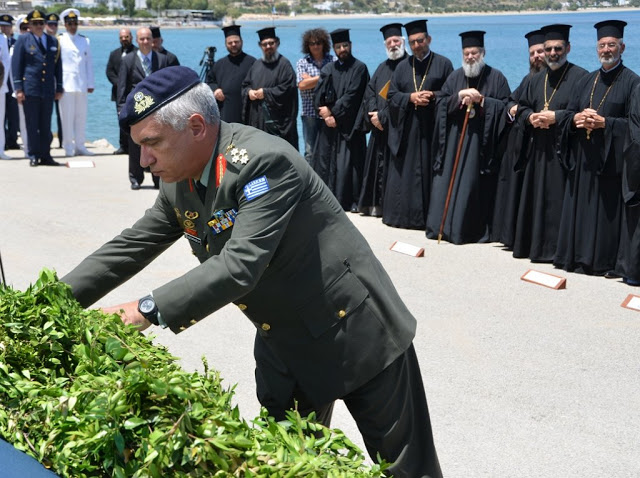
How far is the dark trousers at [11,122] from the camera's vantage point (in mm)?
15742

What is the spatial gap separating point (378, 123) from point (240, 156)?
7272mm

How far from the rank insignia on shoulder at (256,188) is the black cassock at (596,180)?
571 centimetres

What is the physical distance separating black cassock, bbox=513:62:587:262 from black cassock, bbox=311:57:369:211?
2304 millimetres

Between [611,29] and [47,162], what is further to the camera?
[47,162]

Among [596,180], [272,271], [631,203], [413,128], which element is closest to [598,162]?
[596,180]

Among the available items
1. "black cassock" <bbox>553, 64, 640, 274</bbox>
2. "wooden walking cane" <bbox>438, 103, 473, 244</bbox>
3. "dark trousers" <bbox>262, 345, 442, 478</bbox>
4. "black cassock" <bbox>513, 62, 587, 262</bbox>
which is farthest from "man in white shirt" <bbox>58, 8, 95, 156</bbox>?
"dark trousers" <bbox>262, 345, 442, 478</bbox>

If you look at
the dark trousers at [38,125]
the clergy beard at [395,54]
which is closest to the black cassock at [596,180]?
the clergy beard at [395,54]

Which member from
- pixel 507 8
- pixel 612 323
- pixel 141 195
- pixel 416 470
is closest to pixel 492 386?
pixel 612 323

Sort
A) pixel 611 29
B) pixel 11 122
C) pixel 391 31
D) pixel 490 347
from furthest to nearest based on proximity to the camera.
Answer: pixel 11 122 → pixel 391 31 → pixel 611 29 → pixel 490 347

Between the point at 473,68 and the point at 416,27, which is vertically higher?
the point at 416,27

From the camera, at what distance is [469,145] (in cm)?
915

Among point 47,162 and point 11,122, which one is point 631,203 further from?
point 11,122

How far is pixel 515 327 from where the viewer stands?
6.56 metres

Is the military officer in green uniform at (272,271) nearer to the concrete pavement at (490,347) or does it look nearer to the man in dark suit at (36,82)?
the concrete pavement at (490,347)
